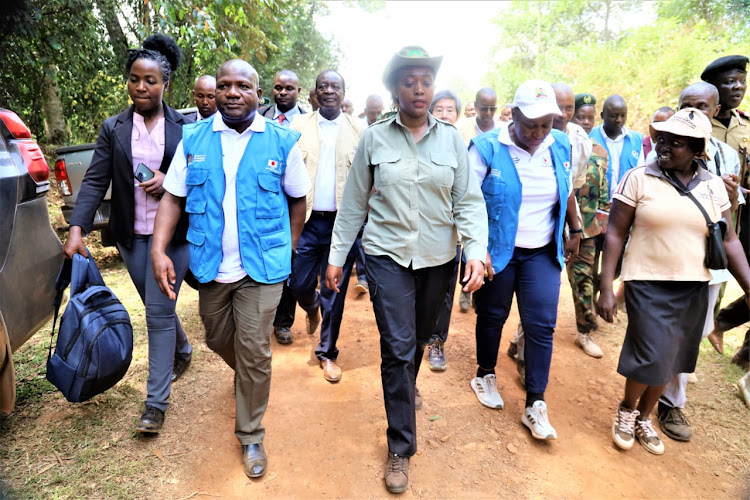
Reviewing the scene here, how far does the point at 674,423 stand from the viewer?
3469 mm

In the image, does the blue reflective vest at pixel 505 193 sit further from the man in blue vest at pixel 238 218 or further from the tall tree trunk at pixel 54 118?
the tall tree trunk at pixel 54 118

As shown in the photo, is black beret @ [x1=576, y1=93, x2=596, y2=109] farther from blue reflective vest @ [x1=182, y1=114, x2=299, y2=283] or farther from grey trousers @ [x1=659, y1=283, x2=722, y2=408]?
blue reflective vest @ [x1=182, y1=114, x2=299, y2=283]

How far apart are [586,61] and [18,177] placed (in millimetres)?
17269

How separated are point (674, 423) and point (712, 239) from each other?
1.41 meters

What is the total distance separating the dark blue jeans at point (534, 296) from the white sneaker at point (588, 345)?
1.59 meters

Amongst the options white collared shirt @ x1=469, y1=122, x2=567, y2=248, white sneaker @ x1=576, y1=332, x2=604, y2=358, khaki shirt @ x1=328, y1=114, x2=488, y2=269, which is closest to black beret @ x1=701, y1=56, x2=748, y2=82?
white collared shirt @ x1=469, y1=122, x2=567, y2=248

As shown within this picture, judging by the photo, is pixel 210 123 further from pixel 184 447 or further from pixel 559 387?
pixel 559 387

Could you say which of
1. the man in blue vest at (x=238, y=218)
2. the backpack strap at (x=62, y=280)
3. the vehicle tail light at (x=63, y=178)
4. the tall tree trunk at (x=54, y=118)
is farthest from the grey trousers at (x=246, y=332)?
the tall tree trunk at (x=54, y=118)

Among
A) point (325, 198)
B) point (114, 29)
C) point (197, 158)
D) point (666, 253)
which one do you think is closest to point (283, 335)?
point (325, 198)

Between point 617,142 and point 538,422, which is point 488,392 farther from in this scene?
point 617,142

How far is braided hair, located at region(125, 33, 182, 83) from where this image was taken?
125 inches

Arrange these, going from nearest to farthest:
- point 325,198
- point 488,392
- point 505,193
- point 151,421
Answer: point 151,421, point 505,193, point 488,392, point 325,198

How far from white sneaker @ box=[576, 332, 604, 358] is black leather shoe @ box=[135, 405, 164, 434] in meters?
3.74

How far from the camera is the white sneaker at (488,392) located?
3637mm
